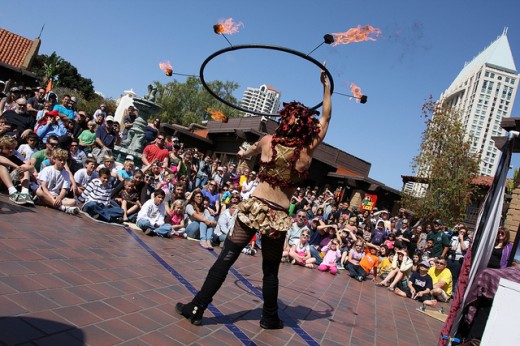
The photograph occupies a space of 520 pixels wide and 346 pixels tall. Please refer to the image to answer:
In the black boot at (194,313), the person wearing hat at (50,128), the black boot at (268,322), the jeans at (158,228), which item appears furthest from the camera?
the person wearing hat at (50,128)

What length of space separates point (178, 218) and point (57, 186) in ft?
8.11

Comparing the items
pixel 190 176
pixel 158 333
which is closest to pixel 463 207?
pixel 190 176

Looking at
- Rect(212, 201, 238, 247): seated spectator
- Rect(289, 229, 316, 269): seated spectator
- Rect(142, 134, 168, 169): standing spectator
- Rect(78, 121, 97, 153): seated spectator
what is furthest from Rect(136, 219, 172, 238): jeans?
Rect(78, 121, 97, 153): seated spectator

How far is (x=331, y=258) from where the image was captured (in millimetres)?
10133

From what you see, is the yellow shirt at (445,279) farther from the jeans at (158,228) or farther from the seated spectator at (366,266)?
the jeans at (158,228)

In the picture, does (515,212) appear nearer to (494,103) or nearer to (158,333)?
(158,333)

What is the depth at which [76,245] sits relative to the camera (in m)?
5.04

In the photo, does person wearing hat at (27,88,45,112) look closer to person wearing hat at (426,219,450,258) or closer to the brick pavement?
the brick pavement

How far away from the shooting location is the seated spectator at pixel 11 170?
6.82 metres

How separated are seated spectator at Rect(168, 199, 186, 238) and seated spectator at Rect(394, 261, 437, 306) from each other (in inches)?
196

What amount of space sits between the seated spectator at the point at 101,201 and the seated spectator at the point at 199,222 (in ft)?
5.34

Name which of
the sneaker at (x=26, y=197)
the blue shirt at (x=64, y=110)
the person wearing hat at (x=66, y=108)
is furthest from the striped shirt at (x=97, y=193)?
the blue shirt at (x=64, y=110)

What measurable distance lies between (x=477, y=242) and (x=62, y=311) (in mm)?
3521

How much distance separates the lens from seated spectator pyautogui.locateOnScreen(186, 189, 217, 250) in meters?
8.65
